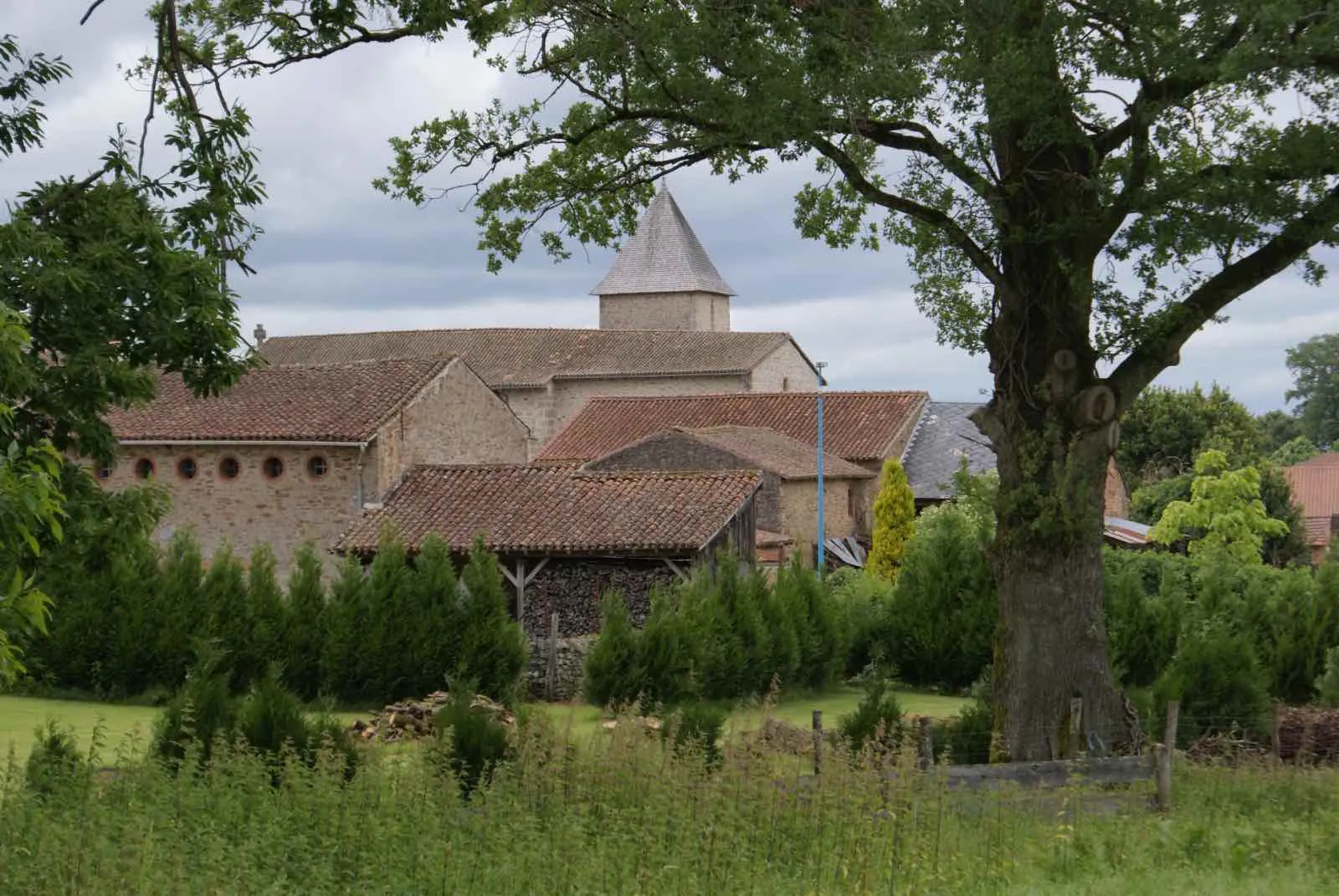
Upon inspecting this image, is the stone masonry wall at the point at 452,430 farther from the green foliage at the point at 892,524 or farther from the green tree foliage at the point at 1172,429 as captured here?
the green tree foliage at the point at 1172,429

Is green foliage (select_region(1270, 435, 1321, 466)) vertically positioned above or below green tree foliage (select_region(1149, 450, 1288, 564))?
above

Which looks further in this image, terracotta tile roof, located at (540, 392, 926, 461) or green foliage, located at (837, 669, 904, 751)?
terracotta tile roof, located at (540, 392, 926, 461)

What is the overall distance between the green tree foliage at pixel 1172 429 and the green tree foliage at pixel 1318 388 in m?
49.2

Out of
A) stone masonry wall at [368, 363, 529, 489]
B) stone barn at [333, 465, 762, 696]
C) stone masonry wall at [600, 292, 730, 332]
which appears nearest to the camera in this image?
stone barn at [333, 465, 762, 696]

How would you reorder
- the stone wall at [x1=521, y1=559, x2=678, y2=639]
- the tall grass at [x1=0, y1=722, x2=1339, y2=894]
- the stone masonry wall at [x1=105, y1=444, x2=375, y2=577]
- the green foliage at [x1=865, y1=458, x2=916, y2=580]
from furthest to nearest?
the green foliage at [x1=865, y1=458, x2=916, y2=580]
the stone masonry wall at [x1=105, y1=444, x2=375, y2=577]
the stone wall at [x1=521, y1=559, x2=678, y2=639]
the tall grass at [x1=0, y1=722, x2=1339, y2=894]

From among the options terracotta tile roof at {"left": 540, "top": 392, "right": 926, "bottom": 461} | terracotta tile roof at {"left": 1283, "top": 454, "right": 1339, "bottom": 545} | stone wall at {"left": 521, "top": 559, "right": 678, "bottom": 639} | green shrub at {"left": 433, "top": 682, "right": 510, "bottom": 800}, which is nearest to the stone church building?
terracotta tile roof at {"left": 540, "top": 392, "right": 926, "bottom": 461}

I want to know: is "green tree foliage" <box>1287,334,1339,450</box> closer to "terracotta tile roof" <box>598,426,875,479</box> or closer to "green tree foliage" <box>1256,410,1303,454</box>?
"green tree foliage" <box>1256,410,1303,454</box>

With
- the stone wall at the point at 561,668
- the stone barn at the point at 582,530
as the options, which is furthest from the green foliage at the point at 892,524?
the stone wall at the point at 561,668

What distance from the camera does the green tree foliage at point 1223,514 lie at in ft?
150

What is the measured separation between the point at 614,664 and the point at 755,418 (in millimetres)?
31418

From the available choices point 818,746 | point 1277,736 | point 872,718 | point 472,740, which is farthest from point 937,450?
point 818,746

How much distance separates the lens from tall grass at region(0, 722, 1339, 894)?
8.63 meters

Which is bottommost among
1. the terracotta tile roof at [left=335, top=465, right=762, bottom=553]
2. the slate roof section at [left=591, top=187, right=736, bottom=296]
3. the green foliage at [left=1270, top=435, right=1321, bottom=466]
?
the terracotta tile roof at [left=335, top=465, right=762, bottom=553]

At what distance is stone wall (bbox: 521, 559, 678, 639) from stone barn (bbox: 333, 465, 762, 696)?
16 millimetres
